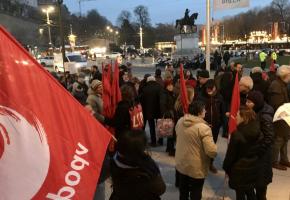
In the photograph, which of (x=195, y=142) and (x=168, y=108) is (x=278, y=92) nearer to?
(x=168, y=108)

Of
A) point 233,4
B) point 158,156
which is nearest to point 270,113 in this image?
point 158,156

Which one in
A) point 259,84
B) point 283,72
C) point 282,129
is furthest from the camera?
point 259,84

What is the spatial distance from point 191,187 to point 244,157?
2.51 ft

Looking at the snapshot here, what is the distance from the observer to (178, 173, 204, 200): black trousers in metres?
4.93

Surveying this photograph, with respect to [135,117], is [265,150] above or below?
below

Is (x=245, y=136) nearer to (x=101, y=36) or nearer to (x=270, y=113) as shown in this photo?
(x=270, y=113)

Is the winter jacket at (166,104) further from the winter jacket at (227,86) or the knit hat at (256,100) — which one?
the knit hat at (256,100)

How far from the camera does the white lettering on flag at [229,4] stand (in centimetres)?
1209

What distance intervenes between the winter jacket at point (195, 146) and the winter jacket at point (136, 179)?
148 cm

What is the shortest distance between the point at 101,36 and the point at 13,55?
116444 millimetres

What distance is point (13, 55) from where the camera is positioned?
2.33 meters

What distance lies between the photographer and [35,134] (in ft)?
8.00

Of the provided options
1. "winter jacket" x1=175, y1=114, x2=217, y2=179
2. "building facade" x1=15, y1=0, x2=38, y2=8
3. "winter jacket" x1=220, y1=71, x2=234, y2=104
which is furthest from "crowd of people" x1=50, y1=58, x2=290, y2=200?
"building facade" x1=15, y1=0, x2=38, y2=8

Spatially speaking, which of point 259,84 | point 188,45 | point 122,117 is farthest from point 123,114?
point 188,45
